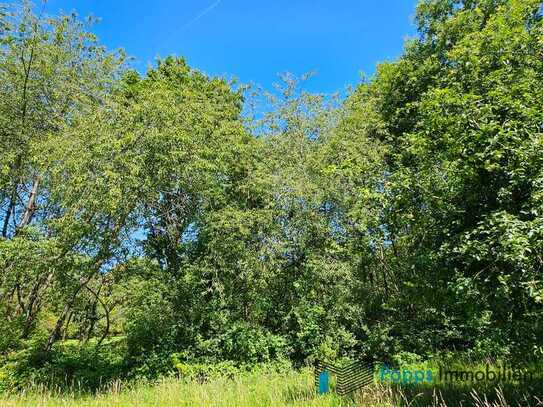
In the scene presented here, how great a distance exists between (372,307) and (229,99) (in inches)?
313

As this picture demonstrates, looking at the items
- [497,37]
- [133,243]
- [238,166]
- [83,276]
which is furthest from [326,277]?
[497,37]

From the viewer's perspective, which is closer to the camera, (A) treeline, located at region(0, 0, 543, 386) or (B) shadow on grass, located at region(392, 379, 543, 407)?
(B) shadow on grass, located at region(392, 379, 543, 407)

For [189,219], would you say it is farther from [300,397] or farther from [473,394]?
[473,394]

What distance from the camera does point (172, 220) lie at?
30.8ft

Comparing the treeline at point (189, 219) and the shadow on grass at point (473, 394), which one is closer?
the shadow on grass at point (473, 394)

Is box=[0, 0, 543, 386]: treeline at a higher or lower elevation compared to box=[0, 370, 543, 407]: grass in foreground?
higher

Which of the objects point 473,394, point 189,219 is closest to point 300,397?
point 473,394

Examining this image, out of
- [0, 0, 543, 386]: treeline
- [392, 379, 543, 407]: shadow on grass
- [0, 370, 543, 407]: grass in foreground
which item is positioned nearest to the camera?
[392, 379, 543, 407]: shadow on grass

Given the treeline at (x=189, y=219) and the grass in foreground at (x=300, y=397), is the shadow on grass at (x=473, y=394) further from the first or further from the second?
the treeline at (x=189, y=219)

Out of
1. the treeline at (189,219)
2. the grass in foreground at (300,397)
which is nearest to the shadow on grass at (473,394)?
the grass in foreground at (300,397)

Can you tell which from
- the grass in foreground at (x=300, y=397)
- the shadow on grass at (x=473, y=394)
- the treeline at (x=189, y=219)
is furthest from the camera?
Result: the treeline at (x=189, y=219)

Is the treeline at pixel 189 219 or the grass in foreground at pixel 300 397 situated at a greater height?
the treeline at pixel 189 219

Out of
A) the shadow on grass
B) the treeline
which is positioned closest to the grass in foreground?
the shadow on grass

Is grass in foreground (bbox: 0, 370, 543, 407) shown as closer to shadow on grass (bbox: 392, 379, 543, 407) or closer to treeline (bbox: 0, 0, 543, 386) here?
shadow on grass (bbox: 392, 379, 543, 407)
